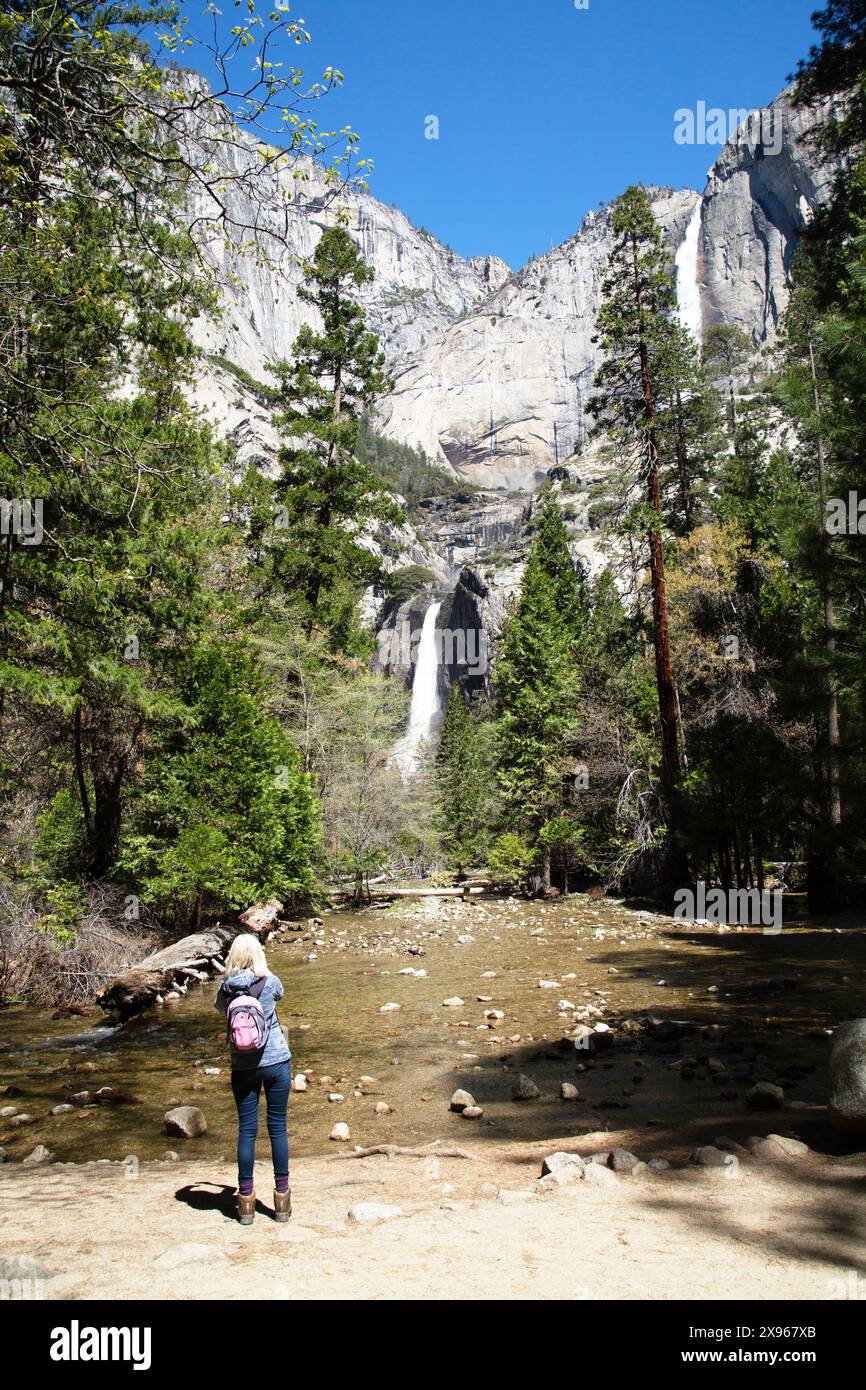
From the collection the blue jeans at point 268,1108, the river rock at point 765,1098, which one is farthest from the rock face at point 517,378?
the blue jeans at point 268,1108

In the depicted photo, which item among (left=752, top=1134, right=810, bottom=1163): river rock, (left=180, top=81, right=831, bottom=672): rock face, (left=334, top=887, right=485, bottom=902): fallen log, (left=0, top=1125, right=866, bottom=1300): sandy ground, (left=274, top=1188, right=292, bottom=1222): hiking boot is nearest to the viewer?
(left=0, top=1125, right=866, bottom=1300): sandy ground

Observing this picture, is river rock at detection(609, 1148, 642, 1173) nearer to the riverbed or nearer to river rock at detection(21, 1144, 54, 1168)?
the riverbed

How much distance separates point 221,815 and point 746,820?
11.2 m

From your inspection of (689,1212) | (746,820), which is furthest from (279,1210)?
(746,820)

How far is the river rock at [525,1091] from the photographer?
6.39 meters

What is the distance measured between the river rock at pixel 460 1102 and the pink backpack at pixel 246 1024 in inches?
99.4

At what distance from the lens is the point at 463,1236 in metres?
3.54

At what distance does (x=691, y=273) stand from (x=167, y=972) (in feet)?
527

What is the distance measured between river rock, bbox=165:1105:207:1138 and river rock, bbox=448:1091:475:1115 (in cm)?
194

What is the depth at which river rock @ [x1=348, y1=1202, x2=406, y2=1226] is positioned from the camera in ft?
12.6

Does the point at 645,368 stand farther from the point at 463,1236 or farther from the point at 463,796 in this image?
the point at 463,796

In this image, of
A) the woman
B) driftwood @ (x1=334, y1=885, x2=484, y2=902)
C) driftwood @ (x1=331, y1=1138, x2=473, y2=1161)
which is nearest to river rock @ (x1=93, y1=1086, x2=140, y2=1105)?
driftwood @ (x1=331, y1=1138, x2=473, y2=1161)

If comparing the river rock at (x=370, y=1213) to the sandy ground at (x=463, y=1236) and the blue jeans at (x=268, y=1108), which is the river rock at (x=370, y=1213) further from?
the blue jeans at (x=268, y=1108)

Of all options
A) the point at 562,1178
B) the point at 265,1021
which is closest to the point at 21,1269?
the point at 265,1021
